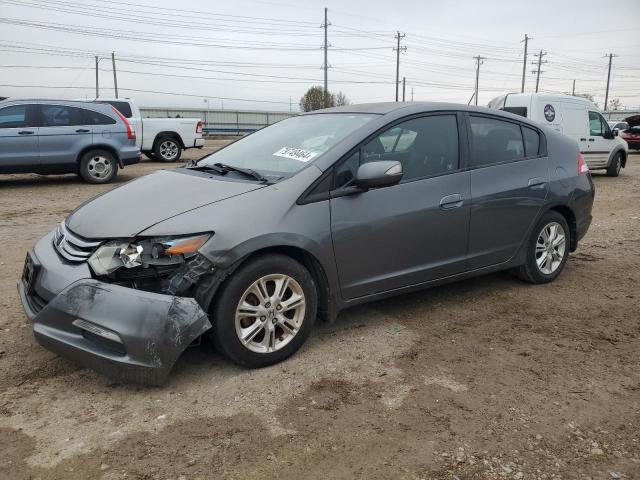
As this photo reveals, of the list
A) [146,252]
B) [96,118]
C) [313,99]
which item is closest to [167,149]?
[96,118]

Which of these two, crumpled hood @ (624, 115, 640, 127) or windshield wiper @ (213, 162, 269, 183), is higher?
crumpled hood @ (624, 115, 640, 127)

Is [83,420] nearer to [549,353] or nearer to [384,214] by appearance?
[384,214]

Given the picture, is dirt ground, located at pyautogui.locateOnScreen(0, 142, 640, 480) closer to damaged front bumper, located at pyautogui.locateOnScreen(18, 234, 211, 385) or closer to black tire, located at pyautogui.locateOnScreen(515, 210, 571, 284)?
damaged front bumper, located at pyautogui.locateOnScreen(18, 234, 211, 385)

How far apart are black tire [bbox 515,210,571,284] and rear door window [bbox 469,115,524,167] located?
2.06 ft

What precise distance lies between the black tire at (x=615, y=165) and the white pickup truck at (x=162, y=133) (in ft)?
A: 38.7

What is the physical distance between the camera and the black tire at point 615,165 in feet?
48.1

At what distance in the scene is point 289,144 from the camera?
13.4ft

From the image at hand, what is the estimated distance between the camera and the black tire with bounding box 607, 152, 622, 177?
1466 cm

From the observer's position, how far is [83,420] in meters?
2.81

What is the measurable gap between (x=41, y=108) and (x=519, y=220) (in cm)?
958

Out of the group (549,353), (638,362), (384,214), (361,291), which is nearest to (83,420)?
(361,291)

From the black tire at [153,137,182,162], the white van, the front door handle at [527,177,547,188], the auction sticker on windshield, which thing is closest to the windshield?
the auction sticker on windshield

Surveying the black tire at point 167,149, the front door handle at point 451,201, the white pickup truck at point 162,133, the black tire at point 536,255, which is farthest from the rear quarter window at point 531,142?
the black tire at point 167,149

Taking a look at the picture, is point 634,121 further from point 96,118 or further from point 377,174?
point 377,174
